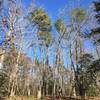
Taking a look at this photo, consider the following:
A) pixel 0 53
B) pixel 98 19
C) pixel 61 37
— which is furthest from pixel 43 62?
pixel 0 53

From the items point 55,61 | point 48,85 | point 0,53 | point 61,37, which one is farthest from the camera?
point 48,85

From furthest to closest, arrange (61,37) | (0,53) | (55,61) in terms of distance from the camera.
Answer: (55,61) → (61,37) → (0,53)

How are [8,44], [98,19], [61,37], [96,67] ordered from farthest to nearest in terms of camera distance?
[61,37], [98,19], [96,67], [8,44]

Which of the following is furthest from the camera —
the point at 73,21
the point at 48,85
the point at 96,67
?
the point at 48,85

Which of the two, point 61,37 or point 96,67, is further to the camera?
point 61,37

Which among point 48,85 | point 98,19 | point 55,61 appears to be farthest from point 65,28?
point 98,19

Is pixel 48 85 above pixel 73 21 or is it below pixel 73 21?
below

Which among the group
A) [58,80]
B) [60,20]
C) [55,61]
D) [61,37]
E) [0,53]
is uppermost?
[60,20]

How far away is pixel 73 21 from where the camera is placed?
3556cm

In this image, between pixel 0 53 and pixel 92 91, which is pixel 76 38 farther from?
pixel 0 53

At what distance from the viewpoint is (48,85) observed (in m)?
45.3

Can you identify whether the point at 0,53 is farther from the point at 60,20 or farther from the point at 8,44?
the point at 60,20

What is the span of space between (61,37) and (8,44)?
98.0ft

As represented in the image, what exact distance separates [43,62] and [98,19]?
2675cm
